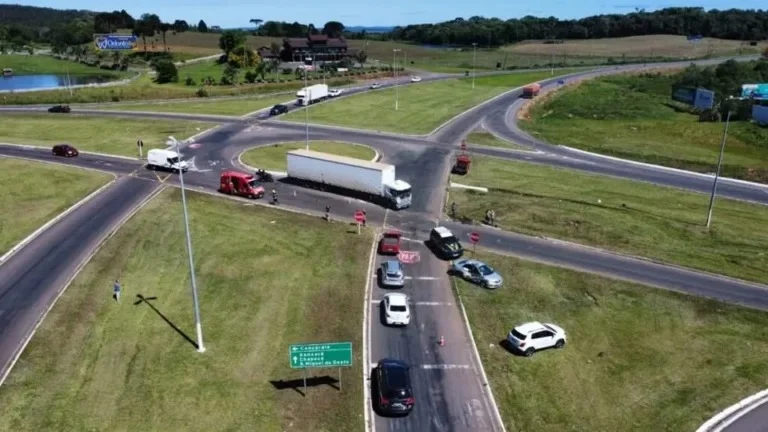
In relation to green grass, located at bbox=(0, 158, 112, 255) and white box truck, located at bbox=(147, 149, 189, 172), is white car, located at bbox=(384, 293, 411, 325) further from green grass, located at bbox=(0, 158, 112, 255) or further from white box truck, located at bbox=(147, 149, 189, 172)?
white box truck, located at bbox=(147, 149, 189, 172)

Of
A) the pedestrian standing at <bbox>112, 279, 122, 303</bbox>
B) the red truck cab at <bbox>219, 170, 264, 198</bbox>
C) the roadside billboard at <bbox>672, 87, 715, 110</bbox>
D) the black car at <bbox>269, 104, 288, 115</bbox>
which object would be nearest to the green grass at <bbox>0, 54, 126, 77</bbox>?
the black car at <bbox>269, 104, 288, 115</bbox>

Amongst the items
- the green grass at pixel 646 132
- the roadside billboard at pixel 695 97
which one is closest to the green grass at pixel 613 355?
the green grass at pixel 646 132

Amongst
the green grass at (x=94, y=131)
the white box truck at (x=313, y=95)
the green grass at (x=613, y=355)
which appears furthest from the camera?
the white box truck at (x=313, y=95)

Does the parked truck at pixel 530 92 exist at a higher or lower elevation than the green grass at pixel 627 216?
higher

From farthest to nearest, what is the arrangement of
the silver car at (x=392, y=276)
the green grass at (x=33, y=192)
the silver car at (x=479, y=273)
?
the green grass at (x=33, y=192) → the silver car at (x=479, y=273) → the silver car at (x=392, y=276)

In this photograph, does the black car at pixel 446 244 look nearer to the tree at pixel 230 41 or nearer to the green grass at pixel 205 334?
the green grass at pixel 205 334

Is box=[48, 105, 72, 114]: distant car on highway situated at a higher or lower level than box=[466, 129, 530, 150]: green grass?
higher

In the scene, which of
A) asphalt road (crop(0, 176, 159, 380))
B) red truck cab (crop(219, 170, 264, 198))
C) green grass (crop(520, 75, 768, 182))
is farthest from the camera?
green grass (crop(520, 75, 768, 182))
